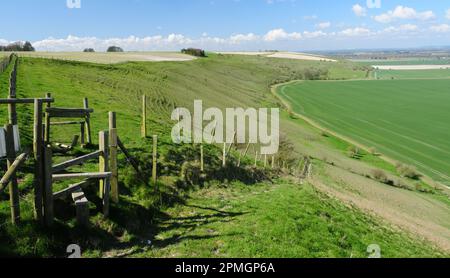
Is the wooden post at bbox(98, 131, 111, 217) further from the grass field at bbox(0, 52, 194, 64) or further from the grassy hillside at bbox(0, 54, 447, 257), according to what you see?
the grass field at bbox(0, 52, 194, 64)

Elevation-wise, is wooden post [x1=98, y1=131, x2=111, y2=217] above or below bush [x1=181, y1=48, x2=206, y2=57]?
below

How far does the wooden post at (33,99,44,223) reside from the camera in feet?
31.3

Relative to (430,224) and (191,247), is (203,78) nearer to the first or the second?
(430,224)

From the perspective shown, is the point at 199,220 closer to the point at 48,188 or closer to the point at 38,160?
the point at 48,188

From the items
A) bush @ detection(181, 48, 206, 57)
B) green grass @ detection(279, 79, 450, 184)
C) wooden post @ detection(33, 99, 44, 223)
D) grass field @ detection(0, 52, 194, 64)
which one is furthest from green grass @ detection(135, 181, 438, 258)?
bush @ detection(181, 48, 206, 57)

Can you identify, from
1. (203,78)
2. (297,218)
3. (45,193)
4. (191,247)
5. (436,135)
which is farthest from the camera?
(203,78)

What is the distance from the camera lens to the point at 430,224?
22.6 metres

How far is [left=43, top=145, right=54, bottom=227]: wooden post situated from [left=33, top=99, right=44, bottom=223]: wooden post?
117 millimetres

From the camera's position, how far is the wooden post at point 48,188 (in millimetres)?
9617

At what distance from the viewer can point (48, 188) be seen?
32.0 ft

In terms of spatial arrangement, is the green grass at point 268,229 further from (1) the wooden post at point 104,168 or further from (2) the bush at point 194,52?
(2) the bush at point 194,52
